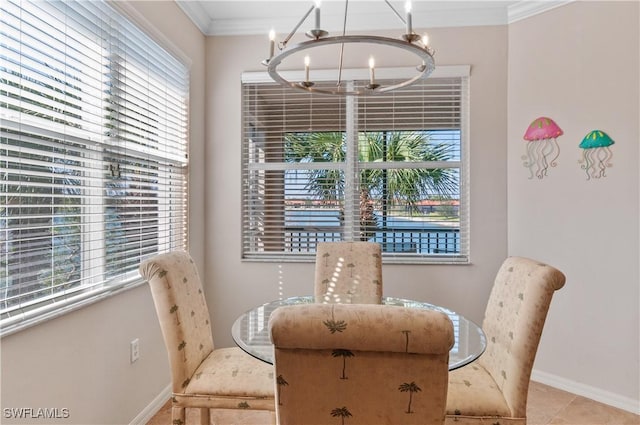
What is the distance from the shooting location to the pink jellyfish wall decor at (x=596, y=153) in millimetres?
2426

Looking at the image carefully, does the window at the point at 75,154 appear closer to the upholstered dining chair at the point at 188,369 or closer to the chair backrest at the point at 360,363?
the upholstered dining chair at the point at 188,369

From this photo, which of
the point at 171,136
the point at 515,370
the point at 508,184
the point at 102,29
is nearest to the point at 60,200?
the point at 102,29

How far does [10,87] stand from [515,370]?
219 centimetres

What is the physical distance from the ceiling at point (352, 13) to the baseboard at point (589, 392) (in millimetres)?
2657

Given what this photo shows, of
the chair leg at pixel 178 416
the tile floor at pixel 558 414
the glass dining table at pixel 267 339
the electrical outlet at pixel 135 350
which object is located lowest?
the tile floor at pixel 558 414

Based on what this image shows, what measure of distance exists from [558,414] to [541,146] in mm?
1795

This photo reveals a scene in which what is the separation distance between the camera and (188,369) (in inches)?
64.7

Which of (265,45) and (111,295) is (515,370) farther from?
(265,45)

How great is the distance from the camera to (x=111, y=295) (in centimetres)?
187

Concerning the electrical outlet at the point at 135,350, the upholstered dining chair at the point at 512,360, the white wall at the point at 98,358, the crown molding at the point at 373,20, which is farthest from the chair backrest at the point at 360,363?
the crown molding at the point at 373,20

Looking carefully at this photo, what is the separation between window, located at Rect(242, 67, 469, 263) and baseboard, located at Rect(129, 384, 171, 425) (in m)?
1.12

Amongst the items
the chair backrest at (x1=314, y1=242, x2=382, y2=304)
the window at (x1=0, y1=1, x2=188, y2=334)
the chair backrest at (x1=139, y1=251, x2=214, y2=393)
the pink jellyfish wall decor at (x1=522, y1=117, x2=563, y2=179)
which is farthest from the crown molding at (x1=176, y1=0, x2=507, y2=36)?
the chair backrest at (x1=139, y1=251, x2=214, y2=393)

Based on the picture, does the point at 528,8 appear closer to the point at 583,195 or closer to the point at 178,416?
the point at 583,195

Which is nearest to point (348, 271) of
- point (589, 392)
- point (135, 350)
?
point (135, 350)
